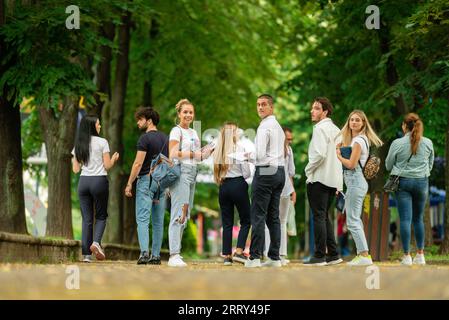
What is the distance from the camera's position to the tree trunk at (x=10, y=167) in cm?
1894

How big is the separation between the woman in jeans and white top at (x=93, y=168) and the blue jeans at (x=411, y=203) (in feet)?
13.3

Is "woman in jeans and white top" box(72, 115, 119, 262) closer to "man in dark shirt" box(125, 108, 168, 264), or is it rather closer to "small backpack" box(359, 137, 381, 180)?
"man in dark shirt" box(125, 108, 168, 264)

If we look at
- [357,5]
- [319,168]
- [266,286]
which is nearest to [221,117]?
[357,5]

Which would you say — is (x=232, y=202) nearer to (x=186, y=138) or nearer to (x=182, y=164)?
(x=182, y=164)

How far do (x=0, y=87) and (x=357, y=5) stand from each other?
28.3 ft

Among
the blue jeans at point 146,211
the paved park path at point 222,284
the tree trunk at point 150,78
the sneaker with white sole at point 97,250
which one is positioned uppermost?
the tree trunk at point 150,78

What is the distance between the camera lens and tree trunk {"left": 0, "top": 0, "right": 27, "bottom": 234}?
18.9 metres
